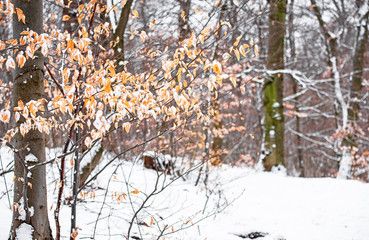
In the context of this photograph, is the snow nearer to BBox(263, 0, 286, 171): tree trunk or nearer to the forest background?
the forest background

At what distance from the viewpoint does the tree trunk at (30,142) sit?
2770mm

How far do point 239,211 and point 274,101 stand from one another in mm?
→ 4706

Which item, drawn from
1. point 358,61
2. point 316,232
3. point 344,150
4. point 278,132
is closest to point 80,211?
point 316,232

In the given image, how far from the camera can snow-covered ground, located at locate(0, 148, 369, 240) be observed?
15.5 ft

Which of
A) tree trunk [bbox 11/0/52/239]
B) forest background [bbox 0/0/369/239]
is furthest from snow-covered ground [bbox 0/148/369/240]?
tree trunk [bbox 11/0/52/239]

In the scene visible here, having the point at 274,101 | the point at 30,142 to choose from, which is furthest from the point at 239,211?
the point at 30,142

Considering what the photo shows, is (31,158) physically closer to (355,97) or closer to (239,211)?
(239,211)

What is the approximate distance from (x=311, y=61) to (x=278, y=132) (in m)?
9.71

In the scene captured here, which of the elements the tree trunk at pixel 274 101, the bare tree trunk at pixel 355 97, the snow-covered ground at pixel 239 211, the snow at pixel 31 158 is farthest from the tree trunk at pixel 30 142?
the bare tree trunk at pixel 355 97

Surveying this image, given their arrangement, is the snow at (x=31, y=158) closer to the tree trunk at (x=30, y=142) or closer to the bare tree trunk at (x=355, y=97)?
the tree trunk at (x=30, y=142)

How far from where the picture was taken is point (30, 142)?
2848 millimetres

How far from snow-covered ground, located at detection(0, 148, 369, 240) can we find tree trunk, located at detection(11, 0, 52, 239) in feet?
3.07

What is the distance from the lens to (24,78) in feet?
9.18

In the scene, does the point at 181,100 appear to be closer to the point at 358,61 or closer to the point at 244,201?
the point at 244,201
